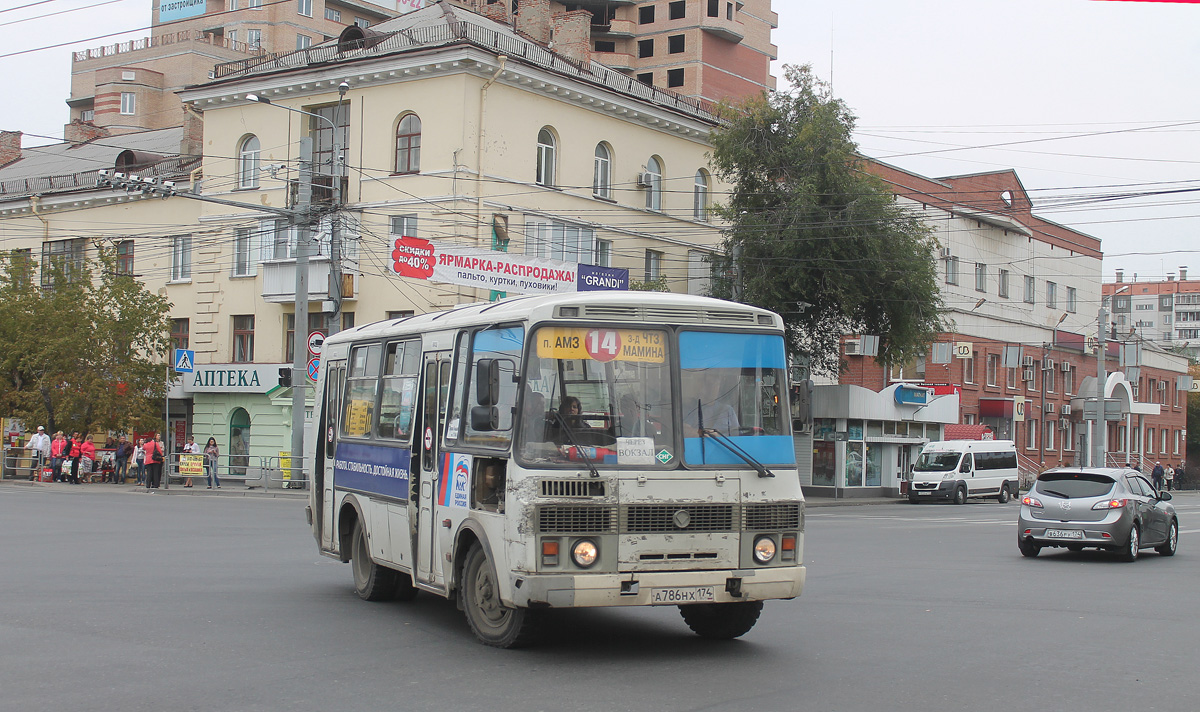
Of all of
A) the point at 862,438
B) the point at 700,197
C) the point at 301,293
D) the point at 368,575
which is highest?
the point at 700,197

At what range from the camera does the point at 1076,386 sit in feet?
223

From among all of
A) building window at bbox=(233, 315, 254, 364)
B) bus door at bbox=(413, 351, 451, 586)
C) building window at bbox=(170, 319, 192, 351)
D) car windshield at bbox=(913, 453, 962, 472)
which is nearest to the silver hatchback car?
bus door at bbox=(413, 351, 451, 586)

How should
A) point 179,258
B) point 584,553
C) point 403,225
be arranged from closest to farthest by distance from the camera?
point 584,553 < point 403,225 < point 179,258

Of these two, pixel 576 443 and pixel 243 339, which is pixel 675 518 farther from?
pixel 243 339

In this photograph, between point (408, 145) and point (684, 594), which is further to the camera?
point (408, 145)

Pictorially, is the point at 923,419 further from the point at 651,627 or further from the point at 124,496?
the point at 651,627

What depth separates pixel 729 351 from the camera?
9.64 metres

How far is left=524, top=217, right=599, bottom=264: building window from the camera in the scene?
4050cm

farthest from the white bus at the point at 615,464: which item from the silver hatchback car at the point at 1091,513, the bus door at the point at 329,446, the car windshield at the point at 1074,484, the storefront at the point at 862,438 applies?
the storefront at the point at 862,438

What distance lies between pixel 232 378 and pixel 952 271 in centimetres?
3356

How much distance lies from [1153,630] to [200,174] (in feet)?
136

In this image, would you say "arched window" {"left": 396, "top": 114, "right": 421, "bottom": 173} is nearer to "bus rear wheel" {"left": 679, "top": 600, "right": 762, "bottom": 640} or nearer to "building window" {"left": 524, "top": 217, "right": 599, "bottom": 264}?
"building window" {"left": 524, "top": 217, "right": 599, "bottom": 264}

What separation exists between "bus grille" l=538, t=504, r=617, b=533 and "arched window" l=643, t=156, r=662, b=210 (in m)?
37.5

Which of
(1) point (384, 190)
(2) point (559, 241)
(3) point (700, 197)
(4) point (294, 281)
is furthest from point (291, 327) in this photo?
(3) point (700, 197)
